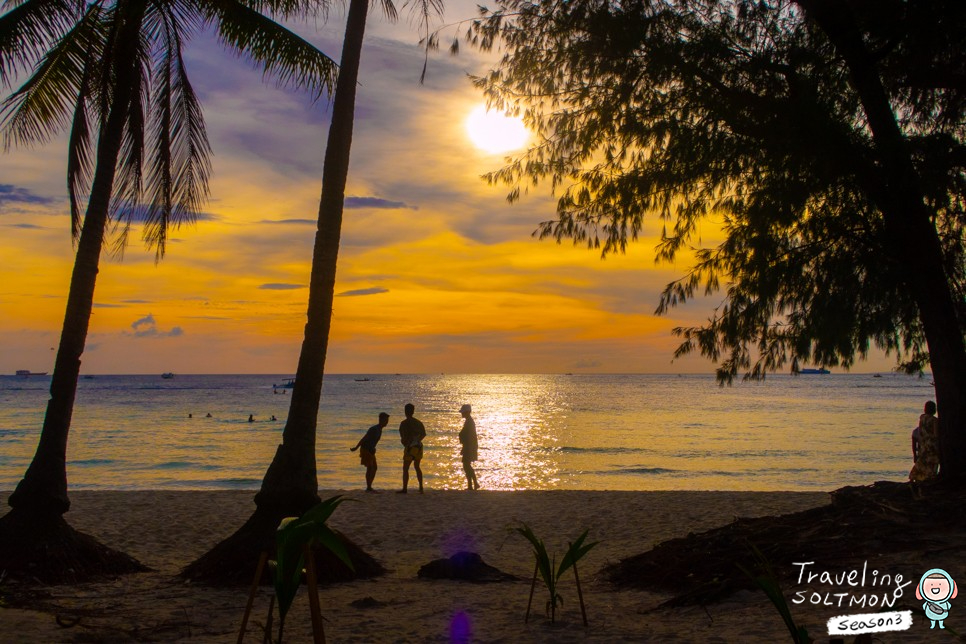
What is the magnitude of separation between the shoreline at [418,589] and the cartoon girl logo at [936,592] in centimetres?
78

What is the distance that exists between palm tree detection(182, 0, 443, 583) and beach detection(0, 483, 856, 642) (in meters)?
0.36

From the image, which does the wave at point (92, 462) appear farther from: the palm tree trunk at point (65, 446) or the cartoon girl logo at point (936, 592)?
the cartoon girl logo at point (936, 592)

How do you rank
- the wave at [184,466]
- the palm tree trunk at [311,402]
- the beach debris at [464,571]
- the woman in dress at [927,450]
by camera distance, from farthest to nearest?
the wave at [184,466]
the woman in dress at [927,450]
the beach debris at [464,571]
the palm tree trunk at [311,402]

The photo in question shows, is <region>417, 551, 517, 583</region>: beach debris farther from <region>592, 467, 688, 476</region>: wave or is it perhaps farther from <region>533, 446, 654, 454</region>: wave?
<region>533, 446, 654, 454</region>: wave

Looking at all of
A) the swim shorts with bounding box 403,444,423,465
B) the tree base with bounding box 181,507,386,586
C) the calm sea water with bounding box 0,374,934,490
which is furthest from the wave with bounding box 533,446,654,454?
the tree base with bounding box 181,507,386,586

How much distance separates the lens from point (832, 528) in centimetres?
773

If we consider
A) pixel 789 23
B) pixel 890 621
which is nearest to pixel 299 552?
pixel 890 621

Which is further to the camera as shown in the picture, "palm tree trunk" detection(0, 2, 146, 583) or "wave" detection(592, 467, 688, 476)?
"wave" detection(592, 467, 688, 476)

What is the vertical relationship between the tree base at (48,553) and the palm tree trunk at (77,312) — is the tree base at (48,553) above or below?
below

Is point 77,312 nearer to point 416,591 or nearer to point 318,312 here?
point 318,312

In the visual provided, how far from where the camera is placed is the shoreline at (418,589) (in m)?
6.18

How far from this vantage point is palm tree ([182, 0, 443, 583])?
8359mm

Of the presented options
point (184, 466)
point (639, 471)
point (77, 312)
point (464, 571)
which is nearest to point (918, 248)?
point (464, 571)

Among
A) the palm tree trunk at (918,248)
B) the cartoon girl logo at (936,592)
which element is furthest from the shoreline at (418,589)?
the palm tree trunk at (918,248)
